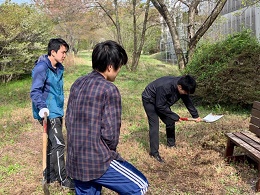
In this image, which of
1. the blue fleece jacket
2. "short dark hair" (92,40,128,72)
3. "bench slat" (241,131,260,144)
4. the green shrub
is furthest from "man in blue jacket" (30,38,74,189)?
the green shrub

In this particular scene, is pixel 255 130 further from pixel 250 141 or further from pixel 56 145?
pixel 56 145

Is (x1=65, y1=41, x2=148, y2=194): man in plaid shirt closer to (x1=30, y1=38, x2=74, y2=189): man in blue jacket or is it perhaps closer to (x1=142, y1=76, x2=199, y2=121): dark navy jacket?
(x1=30, y1=38, x2=74, y2=189): man in blue jacket

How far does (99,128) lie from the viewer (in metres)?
1.92

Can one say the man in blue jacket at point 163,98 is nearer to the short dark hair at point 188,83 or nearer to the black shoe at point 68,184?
the short dark hair at point 188,83

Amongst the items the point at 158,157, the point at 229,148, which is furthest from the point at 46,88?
the point at 229,148

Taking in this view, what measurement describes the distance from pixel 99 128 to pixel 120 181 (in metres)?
0.39

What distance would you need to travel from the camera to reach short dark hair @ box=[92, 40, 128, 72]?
1.96 metres

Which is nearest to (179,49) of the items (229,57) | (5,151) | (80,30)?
(229,57)

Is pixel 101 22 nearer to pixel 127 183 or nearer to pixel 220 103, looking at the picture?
pixel 220 103

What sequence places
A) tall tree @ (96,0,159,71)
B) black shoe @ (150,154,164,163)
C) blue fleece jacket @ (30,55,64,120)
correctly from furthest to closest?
tall tree @ (96,0,159,71), black shoe @ (150,154,164,163), blue fleece jacket @ (30,55,64,120)

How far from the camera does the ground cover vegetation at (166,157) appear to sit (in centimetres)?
364

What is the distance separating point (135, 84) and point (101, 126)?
1024 cm

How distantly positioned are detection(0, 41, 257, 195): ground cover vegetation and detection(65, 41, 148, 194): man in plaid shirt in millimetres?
1609

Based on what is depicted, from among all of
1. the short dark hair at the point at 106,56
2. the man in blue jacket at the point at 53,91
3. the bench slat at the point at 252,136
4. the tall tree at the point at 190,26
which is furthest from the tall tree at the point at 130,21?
the short dark hair at the point at 106,56
